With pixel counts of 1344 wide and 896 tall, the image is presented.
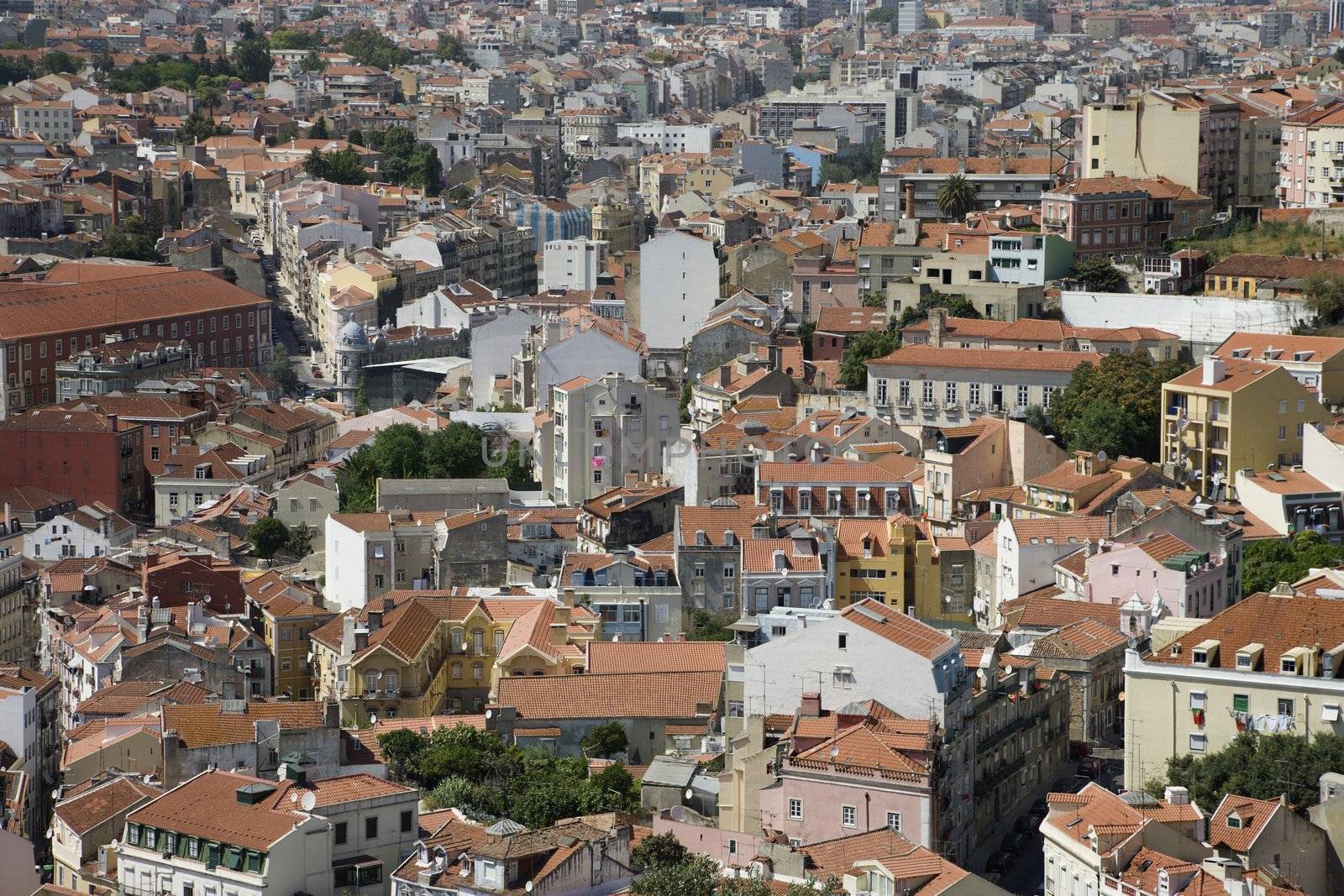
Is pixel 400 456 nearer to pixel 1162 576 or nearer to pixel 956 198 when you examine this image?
pixel 956 198

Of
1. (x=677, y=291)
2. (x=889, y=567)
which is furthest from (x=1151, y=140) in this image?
(x=889, y=567)

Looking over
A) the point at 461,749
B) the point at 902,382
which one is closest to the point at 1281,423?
the point at 902,382

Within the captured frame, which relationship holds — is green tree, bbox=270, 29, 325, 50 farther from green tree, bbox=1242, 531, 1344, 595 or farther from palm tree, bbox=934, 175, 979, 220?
green tree, bbox=1242, 531, 1344, 595

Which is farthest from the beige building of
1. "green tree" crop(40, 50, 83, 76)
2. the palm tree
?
"green tree" crop(40, 50, 83, 76)

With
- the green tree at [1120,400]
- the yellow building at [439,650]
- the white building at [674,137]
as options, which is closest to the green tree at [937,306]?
the green tree at [1120,400]

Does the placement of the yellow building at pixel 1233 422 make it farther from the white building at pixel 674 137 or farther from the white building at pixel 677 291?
the white building at pixel 674 137

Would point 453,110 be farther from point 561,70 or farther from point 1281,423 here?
point 1281,423

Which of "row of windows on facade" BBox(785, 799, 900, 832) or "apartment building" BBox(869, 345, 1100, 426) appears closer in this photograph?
"row of windows on facade" BBox(785, 799, 900, 832)
